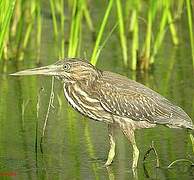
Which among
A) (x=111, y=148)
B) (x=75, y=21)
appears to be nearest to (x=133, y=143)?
(x=111, y=148)

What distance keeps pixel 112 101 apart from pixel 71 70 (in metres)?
0.41

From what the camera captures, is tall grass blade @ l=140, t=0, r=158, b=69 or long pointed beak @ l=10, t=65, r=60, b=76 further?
tall grass blade @ l=140, t=0, r=158, b=69

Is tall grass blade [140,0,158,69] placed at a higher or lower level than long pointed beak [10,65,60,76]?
higher

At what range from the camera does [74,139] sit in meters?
7.69

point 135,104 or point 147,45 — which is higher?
point 147,45

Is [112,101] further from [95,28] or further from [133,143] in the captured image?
[95,28]

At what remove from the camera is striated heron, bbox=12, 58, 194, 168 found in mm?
6898

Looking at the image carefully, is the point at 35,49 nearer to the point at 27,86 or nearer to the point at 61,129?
the point at 27,86

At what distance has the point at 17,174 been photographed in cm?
668

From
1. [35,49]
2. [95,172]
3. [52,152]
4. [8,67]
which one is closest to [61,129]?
[52,152]

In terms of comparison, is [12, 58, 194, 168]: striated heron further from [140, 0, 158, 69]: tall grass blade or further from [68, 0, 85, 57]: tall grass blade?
[140, 0, 158, 69]: tall grass blade

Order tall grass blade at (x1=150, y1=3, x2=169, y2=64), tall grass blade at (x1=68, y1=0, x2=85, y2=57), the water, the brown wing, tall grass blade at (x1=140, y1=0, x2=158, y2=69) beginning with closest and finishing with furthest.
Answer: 1. the water
2. the brown wing
3. tall grass blade at (x1=68, y1=0, x2=85, y2=57)
4. tall grass blade at (x1=150, y1=3, x2=169, y2=64)
5. tall grass blade at (x1=140, y1=0, x2=158, y2=69)

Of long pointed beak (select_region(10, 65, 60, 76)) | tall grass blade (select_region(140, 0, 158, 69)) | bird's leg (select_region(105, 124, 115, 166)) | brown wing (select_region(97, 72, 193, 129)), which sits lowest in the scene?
bird's leg (select_region(105, 124, 115, 166))

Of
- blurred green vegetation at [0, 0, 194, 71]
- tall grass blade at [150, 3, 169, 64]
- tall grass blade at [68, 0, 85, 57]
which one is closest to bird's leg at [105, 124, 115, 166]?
blurred green vegetation at [0, 0, 194, 71]
